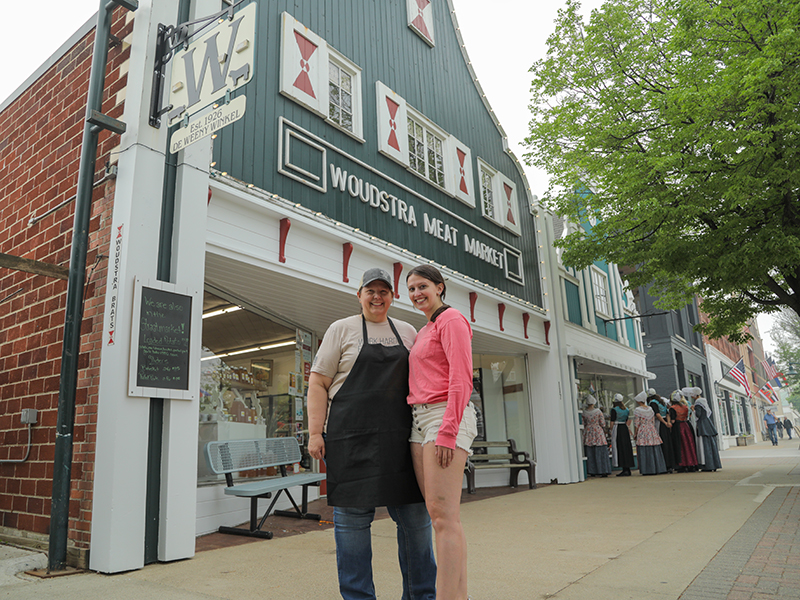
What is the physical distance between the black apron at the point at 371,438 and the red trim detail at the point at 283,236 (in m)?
3.81

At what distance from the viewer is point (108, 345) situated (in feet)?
15.1

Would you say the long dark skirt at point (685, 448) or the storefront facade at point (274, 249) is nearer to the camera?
the storefront facade at point (274, 249)

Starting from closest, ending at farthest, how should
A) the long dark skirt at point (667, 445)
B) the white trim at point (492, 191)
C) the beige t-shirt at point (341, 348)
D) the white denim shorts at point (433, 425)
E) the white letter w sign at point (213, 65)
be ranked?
the white denim shorts at point (433, 425), the beige t-shirt at point (341, 348), the white letter w sign at point (213, 65), the white trim at point (492, 191), the long dark skirt at point (667, 445)

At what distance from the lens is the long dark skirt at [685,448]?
1339 cm

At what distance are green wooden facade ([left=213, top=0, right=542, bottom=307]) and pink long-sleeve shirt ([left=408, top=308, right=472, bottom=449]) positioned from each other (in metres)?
4.02

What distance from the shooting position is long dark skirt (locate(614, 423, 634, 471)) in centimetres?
1401

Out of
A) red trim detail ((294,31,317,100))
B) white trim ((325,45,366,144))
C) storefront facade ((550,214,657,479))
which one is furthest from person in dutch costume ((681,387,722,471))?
red trim detail ((294,31,317,100))

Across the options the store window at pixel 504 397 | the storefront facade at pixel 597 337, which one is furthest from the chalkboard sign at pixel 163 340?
the storefront facade at pixel 597 337

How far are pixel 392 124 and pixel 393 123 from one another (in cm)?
5

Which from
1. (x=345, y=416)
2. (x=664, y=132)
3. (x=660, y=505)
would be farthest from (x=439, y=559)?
(x=664, y=132)

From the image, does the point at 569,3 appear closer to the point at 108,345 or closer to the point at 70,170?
the point at 70,170

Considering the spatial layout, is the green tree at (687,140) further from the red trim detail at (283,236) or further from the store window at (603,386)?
the red trim detail at (283,236)

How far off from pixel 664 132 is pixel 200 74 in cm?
823

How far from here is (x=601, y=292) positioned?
16219mm
